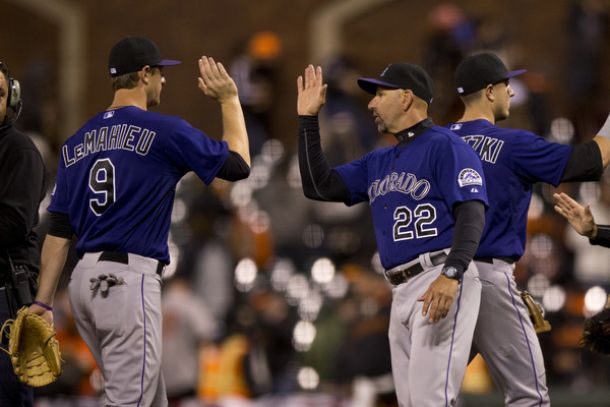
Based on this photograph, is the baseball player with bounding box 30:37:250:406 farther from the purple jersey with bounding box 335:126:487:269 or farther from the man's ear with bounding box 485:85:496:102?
the man's ear with bounding box 485:85:496:102

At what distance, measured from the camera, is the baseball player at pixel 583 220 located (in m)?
6.83

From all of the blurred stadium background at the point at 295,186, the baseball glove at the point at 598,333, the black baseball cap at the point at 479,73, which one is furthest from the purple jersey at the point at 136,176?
the blurred stadium background at the point at 295,186

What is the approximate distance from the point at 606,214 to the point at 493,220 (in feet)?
19.0

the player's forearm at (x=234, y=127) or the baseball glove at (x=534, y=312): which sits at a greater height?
the player's forearm at (x=234, y=127)

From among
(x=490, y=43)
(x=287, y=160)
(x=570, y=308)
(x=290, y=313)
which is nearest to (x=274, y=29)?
(x=287, y=160)

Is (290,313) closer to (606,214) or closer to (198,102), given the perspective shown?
(606,214)

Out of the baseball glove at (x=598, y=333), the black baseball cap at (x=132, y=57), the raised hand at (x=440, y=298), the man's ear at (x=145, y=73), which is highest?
the black baseball cap at (x=132, y=57)

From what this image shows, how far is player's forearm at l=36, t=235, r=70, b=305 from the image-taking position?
21.8 ft

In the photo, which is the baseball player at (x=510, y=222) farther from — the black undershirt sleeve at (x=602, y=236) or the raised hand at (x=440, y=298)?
the raised hand at (x=440, y=298)

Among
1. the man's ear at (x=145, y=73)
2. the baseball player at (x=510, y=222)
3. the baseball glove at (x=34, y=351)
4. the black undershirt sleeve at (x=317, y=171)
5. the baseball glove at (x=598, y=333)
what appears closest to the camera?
the baseball glove at (x=34, y=351)

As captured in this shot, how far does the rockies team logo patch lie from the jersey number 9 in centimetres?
164

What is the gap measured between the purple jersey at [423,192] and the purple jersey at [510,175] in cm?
34

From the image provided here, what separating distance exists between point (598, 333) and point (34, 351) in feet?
9.30

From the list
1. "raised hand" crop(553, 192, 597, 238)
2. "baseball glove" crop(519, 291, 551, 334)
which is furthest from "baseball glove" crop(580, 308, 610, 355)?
"raised hand" crop(553, 192, 597, 238)
